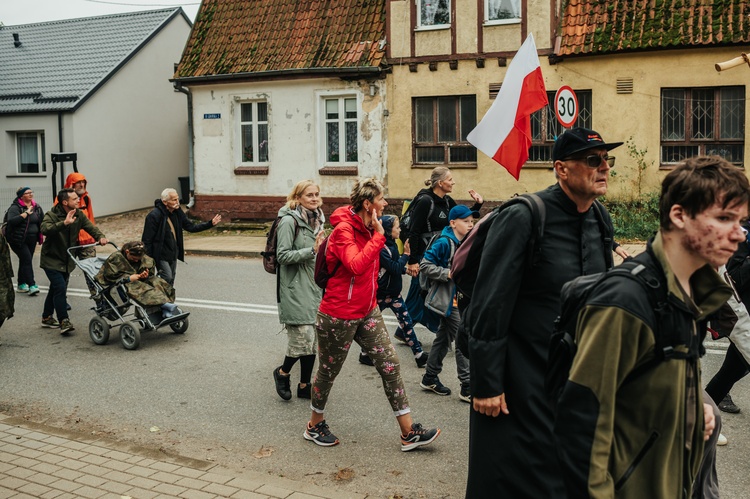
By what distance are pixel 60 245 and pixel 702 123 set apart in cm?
1485

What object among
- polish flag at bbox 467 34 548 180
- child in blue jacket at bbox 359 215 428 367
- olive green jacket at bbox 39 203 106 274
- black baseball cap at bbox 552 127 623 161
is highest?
polish flag at bbox 467 34 548 180

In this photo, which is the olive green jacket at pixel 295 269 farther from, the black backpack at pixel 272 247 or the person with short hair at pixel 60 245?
the person with short hair at pixel 60 245

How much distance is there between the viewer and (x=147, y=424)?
22.1 ft

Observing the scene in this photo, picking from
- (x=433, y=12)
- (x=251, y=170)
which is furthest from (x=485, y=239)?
(x=251, y=170)

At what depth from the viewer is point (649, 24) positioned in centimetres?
1930

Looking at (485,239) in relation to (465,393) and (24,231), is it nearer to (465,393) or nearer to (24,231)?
(465,393)

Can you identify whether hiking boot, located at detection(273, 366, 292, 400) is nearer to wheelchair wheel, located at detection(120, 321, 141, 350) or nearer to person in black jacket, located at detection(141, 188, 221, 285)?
wheelchair wheel, located at detection(120, 321, 141, 350)

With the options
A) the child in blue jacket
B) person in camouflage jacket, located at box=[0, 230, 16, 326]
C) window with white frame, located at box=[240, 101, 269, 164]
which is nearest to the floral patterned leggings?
the child in blue jacket

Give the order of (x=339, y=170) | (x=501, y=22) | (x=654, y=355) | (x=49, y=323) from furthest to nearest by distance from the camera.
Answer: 1. (x=339, y=170)
2. (x=501, y=22)
3. (x=49, y=323)
4. (x=654, y=355)

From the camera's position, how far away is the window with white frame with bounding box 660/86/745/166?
19.1 m

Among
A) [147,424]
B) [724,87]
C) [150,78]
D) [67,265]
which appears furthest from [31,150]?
[147,424]

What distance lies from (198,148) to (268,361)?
57.2ft

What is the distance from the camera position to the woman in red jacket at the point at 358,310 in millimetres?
5816

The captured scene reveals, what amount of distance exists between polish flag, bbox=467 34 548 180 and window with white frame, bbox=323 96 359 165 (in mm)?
14133
